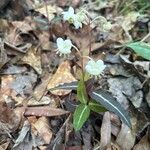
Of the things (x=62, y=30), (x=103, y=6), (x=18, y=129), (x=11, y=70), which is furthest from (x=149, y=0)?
(x=18, y=129)

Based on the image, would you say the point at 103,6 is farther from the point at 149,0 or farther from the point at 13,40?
the point at 13,40

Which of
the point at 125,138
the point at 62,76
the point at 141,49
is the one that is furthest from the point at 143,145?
the point at 62,76

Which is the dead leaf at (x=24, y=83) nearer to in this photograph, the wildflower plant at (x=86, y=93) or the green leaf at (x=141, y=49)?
the wildflower plant at (x=86, y=93)

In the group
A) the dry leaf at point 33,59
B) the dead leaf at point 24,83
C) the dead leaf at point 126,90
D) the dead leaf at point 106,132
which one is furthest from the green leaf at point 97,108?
the dry leaf at point 33,59

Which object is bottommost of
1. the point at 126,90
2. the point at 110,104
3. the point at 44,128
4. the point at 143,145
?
the point at 143,145

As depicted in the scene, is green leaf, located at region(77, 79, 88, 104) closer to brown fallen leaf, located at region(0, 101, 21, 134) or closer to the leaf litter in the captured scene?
the leaf litter

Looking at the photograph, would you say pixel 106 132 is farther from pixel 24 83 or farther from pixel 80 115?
pixel 24 83

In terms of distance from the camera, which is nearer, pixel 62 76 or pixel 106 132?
pixel 106 132
